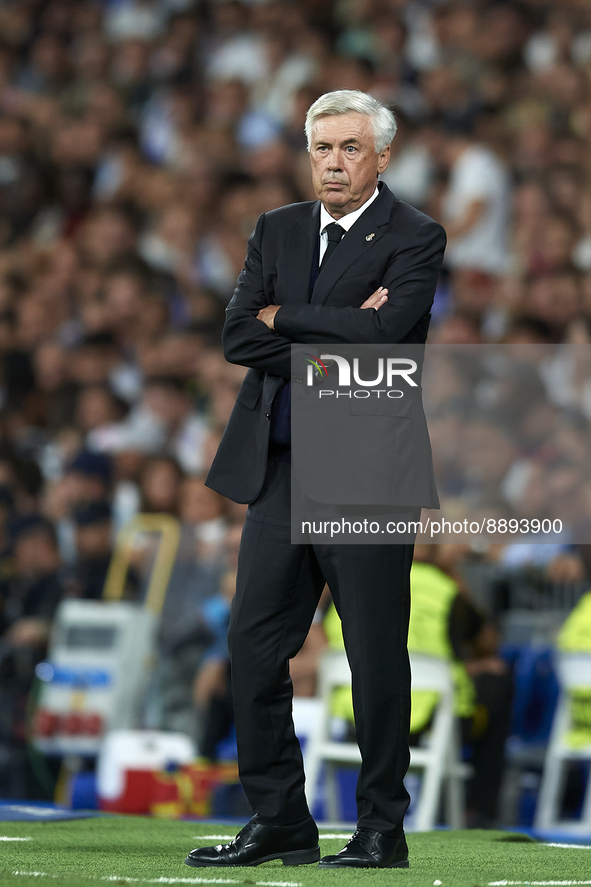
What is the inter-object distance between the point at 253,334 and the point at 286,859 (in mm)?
1251

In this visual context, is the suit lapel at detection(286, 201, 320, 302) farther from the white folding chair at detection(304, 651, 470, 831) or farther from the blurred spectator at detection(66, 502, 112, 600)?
the blurred spectator at detection(66, 502, 112, 600)

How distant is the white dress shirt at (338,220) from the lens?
10.7ft

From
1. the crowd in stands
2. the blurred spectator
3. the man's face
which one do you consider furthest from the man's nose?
the blurred spectator

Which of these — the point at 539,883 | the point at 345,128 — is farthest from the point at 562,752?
the point at 345,128

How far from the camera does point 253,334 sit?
10.5 feet

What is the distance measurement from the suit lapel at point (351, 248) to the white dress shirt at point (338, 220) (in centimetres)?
3

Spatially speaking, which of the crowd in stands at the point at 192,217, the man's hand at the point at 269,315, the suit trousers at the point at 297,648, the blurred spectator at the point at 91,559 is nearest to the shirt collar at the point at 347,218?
the man's hand at the point at 269,315

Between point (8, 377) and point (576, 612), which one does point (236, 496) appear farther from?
point (8, 377)

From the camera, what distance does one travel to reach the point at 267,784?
3189 millimetres

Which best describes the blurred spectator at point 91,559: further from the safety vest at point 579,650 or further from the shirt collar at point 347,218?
the shirt collar at point 347,218

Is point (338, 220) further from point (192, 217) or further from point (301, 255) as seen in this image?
point (192, 217)

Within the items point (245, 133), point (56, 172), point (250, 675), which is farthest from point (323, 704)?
point (56, 172)

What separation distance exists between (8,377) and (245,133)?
7.51 ft

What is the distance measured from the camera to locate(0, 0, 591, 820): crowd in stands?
669 centimetres
